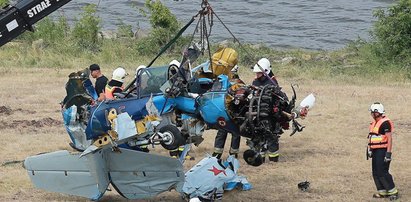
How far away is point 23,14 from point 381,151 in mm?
6860

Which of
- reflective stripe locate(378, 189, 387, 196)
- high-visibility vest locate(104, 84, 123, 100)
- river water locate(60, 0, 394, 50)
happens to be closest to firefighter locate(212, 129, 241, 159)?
high-visibility vest locate(104, 84, 123, 100)

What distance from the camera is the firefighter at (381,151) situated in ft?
44.7

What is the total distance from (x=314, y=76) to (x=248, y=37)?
13417mm

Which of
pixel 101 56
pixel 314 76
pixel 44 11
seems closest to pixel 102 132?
pixel 44 11

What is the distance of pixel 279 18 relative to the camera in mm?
43344

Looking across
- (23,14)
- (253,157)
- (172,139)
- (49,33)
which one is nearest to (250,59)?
(49,33)

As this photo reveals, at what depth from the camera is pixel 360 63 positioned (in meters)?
30.8

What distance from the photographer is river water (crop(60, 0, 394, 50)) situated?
3922cm

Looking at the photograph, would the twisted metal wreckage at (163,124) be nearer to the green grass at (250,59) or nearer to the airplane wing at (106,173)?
the airplane wing at (106,173)

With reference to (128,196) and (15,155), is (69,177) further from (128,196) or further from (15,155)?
(15,155)

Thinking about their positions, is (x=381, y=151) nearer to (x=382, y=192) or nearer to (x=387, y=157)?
(x=387, y=157)

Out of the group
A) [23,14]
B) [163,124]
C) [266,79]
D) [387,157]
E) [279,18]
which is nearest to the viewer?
[163,124]

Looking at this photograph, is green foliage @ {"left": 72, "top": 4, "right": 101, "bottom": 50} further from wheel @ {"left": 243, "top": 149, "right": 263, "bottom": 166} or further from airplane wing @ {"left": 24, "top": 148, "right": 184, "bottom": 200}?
wheel @ {"left": 243, "top": 149, "right": 263, "bottom": 166}

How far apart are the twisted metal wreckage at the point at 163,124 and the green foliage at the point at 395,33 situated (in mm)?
16558
